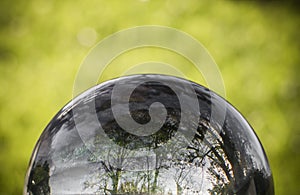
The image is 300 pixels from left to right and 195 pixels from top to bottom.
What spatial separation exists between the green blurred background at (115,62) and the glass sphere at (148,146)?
279cm

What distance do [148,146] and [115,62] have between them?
3.13 metres

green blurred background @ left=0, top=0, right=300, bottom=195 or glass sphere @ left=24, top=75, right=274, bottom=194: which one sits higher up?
green blurred background @ left=0, top=0, right=300, bottom=195

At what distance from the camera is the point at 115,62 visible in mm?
5344

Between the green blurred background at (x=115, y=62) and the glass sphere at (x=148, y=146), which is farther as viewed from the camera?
the green blurred background at (x=115, y=62)

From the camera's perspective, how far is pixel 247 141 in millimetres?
2555

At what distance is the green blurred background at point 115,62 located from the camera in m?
5.36

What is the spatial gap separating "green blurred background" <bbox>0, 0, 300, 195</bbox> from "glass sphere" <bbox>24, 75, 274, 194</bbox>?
2793 millimetres

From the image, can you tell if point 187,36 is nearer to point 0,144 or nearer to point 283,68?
point 283,68

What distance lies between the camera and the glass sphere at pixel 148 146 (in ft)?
7.31

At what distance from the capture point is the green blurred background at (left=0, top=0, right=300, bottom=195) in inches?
211

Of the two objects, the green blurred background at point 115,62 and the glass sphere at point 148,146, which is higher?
the green blurred background at point 115,62

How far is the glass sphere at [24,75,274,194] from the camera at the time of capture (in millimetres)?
2229

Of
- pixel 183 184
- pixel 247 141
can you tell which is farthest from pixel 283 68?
pixel 183 184

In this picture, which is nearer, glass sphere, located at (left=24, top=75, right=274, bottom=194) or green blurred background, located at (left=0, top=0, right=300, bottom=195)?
glass sphere, located at (left=24, top=75, right=274, bottom=194)
